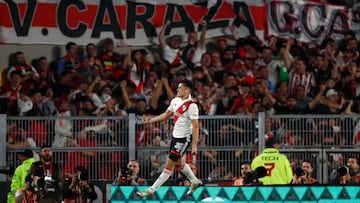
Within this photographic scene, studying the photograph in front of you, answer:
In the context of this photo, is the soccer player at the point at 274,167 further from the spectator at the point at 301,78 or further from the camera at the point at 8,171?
the spectator at the point at 301,78

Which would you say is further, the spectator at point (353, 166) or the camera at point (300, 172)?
the spectator at point (353, 166)

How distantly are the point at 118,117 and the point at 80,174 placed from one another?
8.05 feet

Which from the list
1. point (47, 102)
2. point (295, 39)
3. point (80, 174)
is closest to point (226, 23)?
point (295, 39)

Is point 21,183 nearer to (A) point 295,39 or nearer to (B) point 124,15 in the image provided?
(B) point 124,15

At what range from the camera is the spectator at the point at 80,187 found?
81.4ft

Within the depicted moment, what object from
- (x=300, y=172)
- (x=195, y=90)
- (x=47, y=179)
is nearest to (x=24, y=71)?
(x=195, y=90)

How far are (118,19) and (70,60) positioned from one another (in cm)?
200

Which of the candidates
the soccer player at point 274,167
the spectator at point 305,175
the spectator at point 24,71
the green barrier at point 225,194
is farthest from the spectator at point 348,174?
the spectator at point 24,71

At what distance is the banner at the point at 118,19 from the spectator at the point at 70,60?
0.78 meters

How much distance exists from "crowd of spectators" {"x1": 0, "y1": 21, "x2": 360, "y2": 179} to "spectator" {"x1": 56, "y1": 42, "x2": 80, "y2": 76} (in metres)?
0.02

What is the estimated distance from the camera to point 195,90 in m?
28.8

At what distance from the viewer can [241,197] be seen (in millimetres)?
23562

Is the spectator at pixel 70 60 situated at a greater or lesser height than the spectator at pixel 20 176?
greater

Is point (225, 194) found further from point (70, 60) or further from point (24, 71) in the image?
point (70, 60)
